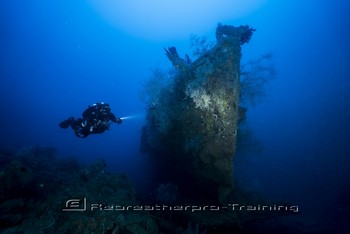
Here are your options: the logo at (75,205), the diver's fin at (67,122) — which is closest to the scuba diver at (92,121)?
the diver's fin at (67,122)

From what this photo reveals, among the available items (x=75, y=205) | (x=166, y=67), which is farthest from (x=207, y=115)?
(x=166, y=67)

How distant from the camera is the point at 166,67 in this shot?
84.1 meters

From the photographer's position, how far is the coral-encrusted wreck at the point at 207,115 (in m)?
6.31

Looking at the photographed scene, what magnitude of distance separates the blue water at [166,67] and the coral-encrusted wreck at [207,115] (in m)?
5.77

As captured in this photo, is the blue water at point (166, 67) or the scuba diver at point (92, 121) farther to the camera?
the blue water at point (166, 67)

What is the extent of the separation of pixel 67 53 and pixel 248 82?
136187 millimetres

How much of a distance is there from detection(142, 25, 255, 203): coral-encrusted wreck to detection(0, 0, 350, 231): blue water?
577 centimetres

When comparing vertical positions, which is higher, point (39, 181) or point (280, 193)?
point (39, 181)

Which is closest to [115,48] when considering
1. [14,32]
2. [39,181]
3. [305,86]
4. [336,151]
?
[14,32]

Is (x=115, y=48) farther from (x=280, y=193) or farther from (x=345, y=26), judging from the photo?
(x=280, y=193)

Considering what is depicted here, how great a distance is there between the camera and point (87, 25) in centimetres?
12281

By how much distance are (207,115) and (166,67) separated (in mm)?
79490

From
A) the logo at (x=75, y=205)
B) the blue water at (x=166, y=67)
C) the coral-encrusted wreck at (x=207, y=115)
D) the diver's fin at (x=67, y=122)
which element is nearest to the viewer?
the logo at (x=75, y=205)

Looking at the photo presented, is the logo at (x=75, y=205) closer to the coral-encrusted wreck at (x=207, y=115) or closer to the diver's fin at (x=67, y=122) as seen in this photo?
the diver's fin at (x=67, y=122)
